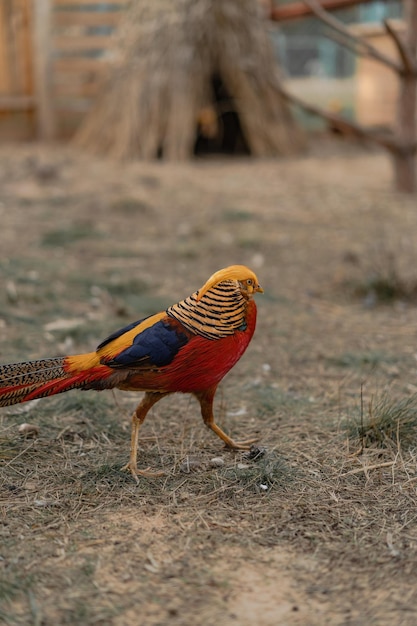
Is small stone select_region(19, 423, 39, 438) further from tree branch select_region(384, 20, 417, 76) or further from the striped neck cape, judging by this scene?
tree branch select_region(384, 20, 417, 76)

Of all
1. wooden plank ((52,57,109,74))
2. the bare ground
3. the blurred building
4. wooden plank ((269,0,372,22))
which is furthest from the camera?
the blurred building

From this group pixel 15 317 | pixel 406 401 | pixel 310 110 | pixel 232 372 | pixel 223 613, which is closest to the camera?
pixel 223 613

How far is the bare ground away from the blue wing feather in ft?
1.22

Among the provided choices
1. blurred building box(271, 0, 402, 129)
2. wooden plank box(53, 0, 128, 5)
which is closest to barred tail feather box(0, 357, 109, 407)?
wooden plank box(53, 0, 128, 5)

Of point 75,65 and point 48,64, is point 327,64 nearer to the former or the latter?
point 75,65

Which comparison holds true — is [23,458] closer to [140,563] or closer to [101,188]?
[140,563]

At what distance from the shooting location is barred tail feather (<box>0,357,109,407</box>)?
2438 mm

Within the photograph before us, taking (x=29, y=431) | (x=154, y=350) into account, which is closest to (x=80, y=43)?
(x=29, y=431)

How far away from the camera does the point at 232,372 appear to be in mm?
3650

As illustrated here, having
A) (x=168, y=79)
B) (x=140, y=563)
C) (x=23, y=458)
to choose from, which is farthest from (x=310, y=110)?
(x=140, y=563)

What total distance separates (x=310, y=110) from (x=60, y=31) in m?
5.16

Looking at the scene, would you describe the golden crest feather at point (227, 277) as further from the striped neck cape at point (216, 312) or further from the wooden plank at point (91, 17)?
the wooden plank at point (91, 17)

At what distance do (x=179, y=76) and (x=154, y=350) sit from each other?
6939 mm

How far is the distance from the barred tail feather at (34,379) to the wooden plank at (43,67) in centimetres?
802
